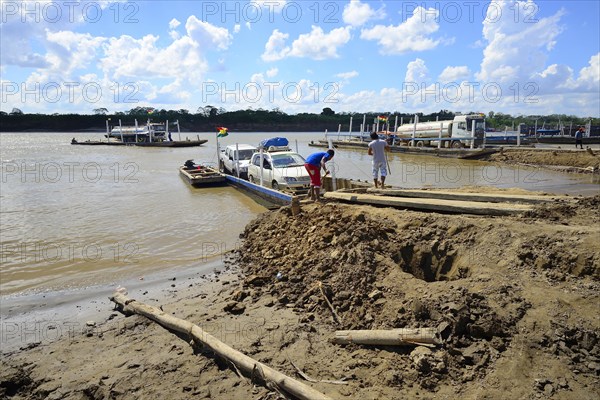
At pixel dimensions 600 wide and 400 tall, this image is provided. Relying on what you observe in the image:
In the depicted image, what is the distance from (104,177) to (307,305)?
23448mm

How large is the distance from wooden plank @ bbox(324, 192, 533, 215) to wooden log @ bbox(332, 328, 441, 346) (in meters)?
3.47

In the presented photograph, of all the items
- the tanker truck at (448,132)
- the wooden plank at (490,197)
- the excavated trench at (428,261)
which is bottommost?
the excavated trench at (428,261)

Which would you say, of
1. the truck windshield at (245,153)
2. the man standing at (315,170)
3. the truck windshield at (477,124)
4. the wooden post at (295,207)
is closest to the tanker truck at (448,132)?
the truck windshield at (477,124)

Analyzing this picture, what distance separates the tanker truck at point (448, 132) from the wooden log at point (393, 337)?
102 ft

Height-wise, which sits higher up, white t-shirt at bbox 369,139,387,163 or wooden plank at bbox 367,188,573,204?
white t-shirt at bbox 369,139,387,163

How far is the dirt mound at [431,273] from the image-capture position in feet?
13.4

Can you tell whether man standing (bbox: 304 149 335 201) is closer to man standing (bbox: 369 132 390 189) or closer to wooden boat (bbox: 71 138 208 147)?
man standing (bbox: 369 132 390 189)

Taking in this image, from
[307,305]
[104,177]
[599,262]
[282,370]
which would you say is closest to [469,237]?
[599,262]

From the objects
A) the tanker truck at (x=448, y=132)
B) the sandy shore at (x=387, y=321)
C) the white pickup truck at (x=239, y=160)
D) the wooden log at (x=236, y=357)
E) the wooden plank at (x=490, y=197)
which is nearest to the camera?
the wooden log at (x=236, y=357)

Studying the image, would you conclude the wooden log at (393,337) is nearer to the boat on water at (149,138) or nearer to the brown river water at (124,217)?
the brown river water at (124,217)

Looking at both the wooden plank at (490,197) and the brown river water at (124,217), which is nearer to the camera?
the wooden plank at (490,197)

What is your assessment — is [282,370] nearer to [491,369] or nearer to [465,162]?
[491,369]

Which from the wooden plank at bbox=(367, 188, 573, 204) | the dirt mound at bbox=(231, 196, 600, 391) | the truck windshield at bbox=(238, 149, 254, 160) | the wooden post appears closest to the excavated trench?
the dirt mound at bbox=(231, 196, 600, 391)

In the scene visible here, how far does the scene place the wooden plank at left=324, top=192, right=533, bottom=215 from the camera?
7035mm
